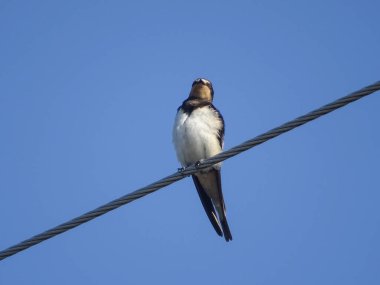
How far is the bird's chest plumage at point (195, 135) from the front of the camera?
6117 mm

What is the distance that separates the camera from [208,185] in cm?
645

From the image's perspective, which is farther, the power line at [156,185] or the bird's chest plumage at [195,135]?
the bird's chest plumage at [195,135]

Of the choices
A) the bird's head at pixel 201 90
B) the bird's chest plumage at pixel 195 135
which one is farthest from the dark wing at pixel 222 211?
the bird's head at pixel 201 90

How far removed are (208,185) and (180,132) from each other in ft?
2.08

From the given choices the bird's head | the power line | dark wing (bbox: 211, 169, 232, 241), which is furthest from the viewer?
the bird's head

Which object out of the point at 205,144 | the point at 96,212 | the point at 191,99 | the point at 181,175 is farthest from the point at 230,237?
the point at 96,212

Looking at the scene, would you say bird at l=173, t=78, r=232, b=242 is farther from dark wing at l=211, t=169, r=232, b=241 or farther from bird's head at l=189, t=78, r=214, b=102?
bird's head at l=189, t=78, r=214, b=102

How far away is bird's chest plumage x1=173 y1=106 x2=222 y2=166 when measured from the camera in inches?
241

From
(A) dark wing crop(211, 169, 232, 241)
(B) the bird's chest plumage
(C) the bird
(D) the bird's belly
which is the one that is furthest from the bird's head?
(A) dark wing crop(211, 169, 232, 241)

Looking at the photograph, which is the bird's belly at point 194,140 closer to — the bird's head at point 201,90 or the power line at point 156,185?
the bird's head at point 201,90

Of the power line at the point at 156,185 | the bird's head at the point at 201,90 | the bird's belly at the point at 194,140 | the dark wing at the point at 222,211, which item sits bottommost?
the power line at the point at 156,185

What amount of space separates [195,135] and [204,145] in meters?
0.14

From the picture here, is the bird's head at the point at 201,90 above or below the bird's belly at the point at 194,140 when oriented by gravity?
above

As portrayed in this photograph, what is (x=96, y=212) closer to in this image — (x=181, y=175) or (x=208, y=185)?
(x=181, y=175)
